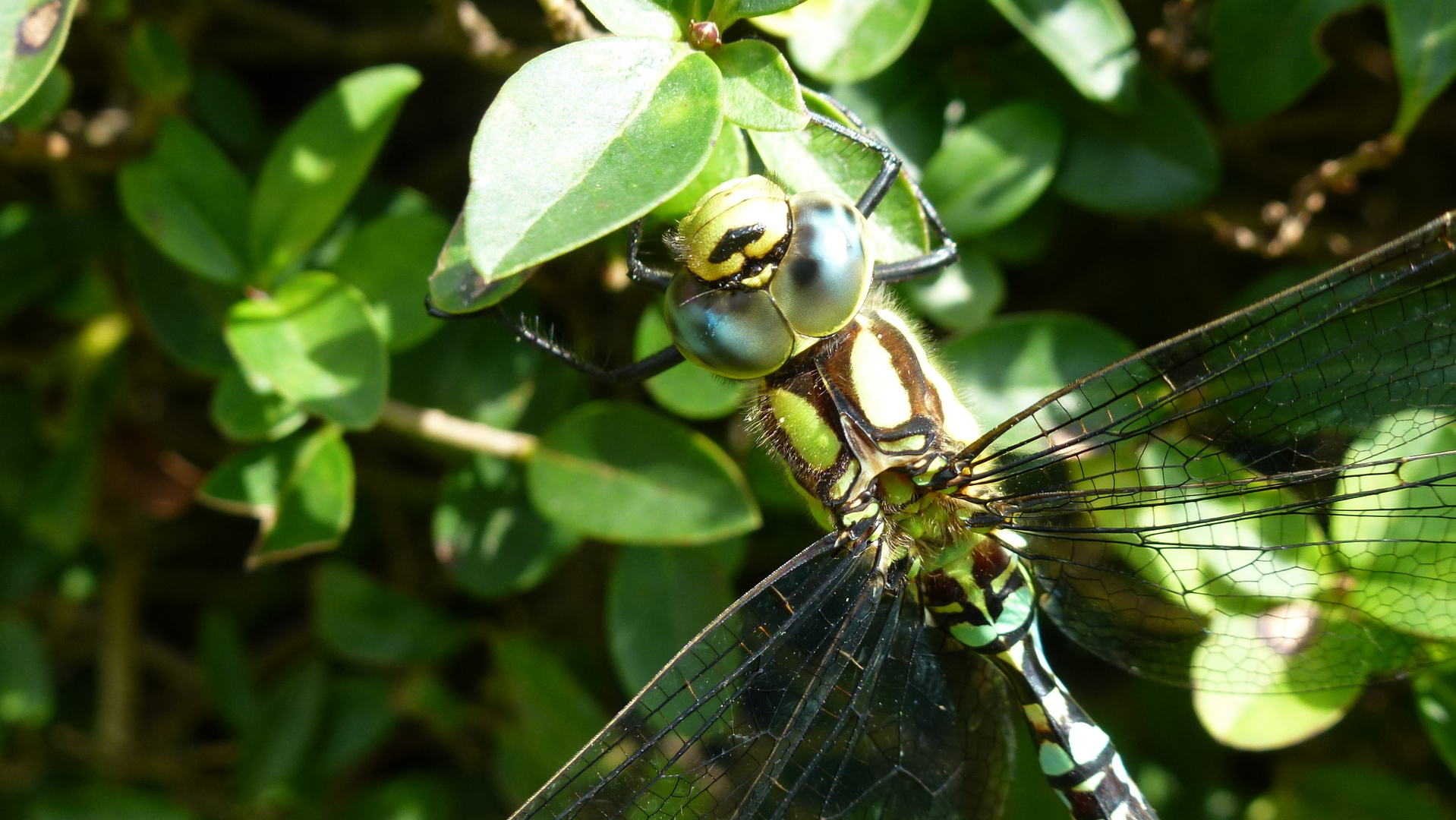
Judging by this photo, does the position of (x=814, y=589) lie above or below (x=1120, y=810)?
above

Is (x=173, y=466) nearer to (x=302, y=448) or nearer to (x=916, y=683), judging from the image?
(x=302, y=448)

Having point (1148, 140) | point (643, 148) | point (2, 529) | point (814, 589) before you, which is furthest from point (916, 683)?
point (2, 529)

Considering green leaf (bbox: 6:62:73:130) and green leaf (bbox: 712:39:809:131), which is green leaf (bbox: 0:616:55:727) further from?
green leaf (bbox: 712:39:809:131)

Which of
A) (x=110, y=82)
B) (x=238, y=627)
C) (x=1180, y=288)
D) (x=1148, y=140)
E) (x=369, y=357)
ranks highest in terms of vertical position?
(x=110, y=82)

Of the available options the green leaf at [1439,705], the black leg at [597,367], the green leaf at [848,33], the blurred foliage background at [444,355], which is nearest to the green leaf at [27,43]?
the blurred foliage background at [444,355]

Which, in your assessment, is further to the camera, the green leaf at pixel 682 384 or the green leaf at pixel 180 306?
the green leaf at pixel 180 306

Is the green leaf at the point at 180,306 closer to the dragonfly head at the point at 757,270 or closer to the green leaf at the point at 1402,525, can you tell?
the dragonfly head at the point at 757,270
